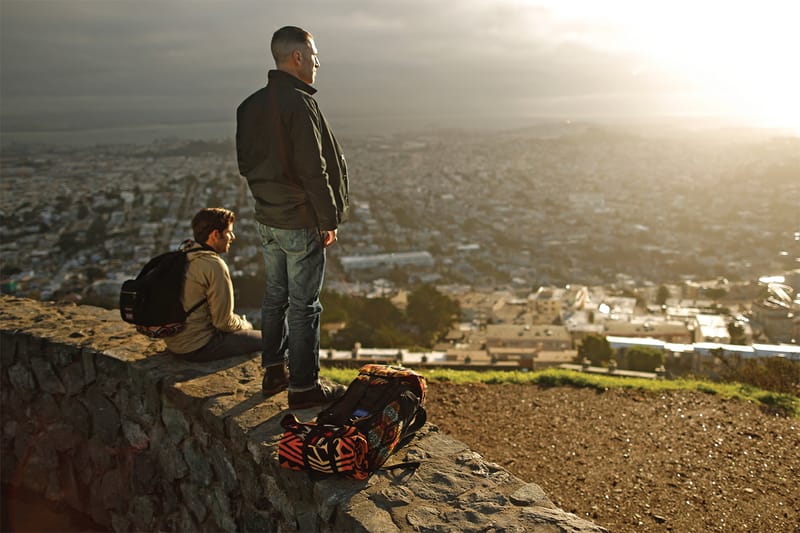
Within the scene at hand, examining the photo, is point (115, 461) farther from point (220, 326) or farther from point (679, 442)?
point (679, 442)

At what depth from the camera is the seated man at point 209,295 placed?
296 centimetres

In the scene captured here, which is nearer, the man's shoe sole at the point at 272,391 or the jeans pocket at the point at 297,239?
the jeans pocket at the point at 297,239

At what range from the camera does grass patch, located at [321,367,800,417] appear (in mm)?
4570

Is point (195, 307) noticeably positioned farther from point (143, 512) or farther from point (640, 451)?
point (640, 451)

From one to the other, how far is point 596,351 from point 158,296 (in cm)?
653

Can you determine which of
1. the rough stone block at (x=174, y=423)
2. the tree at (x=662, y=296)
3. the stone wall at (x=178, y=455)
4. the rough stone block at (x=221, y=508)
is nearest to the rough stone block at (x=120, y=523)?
the stone wall at (x=178, y=455)

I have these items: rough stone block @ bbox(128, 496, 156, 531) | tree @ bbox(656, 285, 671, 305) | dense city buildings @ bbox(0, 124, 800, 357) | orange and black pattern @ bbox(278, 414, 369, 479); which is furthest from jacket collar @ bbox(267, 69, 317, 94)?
tree @ bbox(656, 285, 671, 305)

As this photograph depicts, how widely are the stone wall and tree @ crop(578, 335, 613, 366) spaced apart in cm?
592

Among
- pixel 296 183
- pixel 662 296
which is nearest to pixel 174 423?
pixel 296 183

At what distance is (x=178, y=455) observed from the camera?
9.20ft

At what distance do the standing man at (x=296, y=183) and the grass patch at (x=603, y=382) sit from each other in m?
2.04

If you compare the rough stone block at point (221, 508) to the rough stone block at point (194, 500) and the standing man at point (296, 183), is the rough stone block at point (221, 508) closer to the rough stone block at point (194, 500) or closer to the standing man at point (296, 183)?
the rough stone block at point (194, 500)

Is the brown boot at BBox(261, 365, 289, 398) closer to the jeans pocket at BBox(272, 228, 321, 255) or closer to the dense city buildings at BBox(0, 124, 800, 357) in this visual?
the jeans pocket at BBox(272, 228, 321, 255)

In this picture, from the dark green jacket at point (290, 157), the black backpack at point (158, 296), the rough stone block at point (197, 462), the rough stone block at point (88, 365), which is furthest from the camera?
the rough stone block at point (88, 365)
